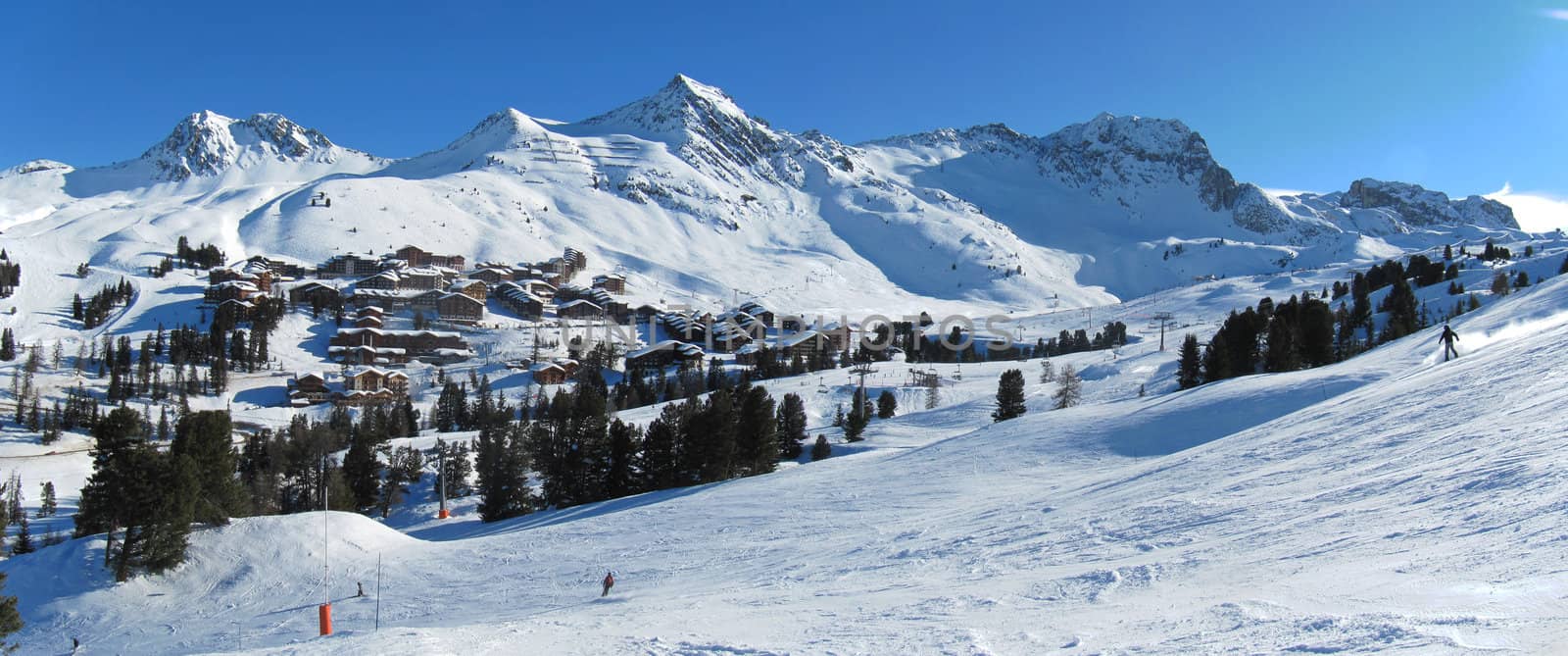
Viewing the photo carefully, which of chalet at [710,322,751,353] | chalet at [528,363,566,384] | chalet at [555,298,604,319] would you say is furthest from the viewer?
chalet at [555,298,604,319]

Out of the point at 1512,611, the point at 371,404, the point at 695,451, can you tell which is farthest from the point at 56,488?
the point at 1512,611

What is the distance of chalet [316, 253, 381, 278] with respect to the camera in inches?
4734

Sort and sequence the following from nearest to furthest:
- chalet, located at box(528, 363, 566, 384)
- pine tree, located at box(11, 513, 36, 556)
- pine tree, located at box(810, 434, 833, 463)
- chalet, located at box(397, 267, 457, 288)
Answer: pine tree, located at box(11, 513, 36, 556) < pine tree, located at box(810, 434, 833, 463) < chalet, located at box(528, 363, 566, 384) < chalet, located at box(397, 267, 457, 288)

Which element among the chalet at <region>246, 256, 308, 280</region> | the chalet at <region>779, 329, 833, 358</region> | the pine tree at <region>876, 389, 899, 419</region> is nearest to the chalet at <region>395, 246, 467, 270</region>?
the chalet at <region>246, 256, 308, 280</region>

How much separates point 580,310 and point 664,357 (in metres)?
26.7

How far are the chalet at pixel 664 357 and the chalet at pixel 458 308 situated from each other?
77.2ft

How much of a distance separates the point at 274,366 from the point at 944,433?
219 feet

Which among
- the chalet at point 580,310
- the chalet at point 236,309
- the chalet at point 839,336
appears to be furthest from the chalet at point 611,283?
the chalet at point 236,309

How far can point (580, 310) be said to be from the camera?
117 metres

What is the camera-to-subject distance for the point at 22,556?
28656mm

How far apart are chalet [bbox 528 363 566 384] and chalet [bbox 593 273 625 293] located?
43.8 m

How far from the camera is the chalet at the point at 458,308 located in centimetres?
10500

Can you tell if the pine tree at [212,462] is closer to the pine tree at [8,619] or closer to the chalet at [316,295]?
the pine tree at [8,619]

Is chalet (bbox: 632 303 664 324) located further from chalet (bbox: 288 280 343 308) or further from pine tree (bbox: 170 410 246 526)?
pine tree (bbox: 170 410 246 526)
